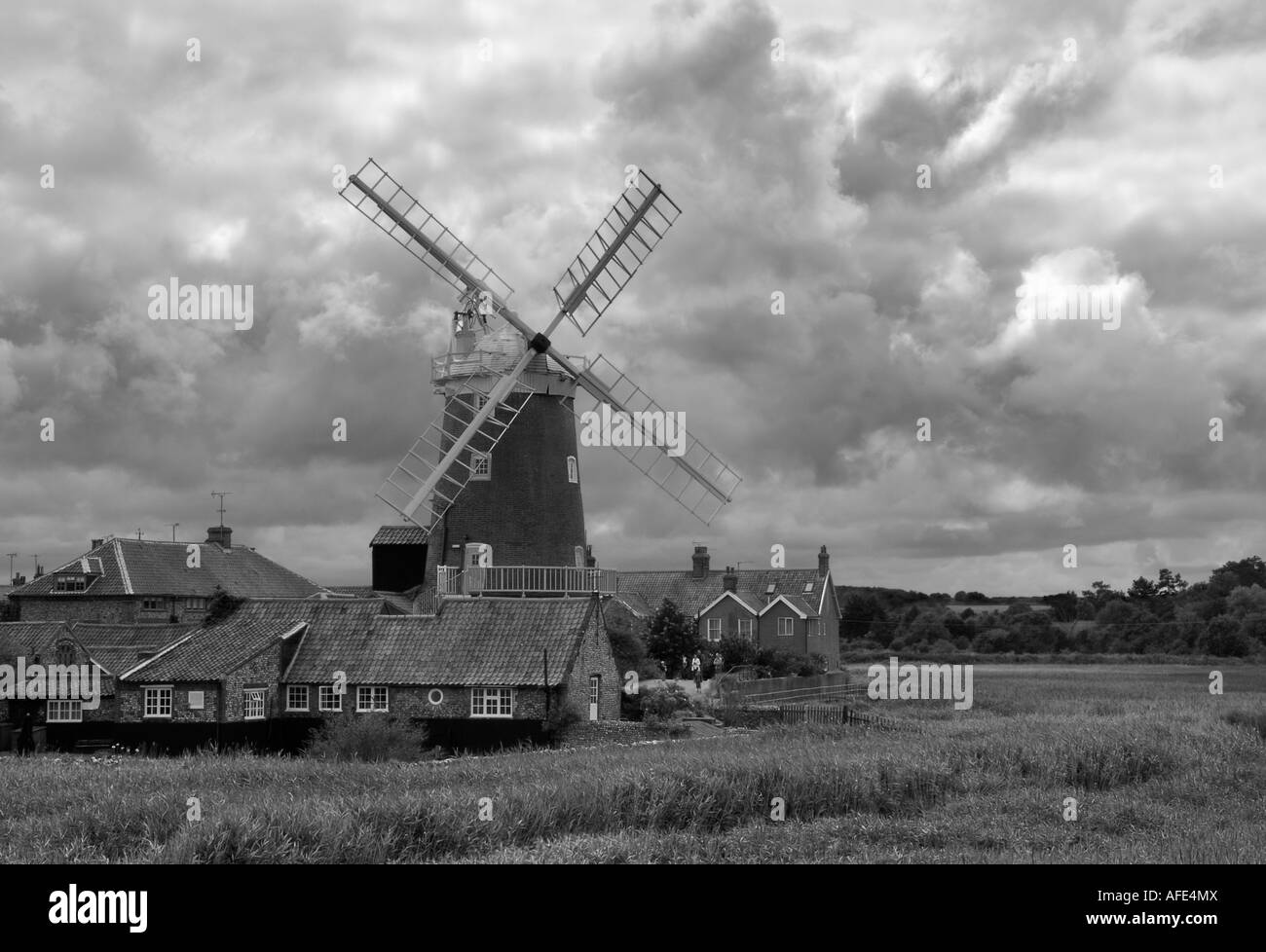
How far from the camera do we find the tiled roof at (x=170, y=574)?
57.1m

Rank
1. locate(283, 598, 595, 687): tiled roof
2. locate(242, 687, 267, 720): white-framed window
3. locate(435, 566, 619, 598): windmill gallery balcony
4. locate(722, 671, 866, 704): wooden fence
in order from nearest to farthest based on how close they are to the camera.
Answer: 1. locate(283, 598, 595, 687): tiled roof
2. locate(242, 687, 267, 720): white-framed window
3. locate(435, 566, 619, 598): windmill gallery balcony
4. locate(722, 671, 866, 704): wooden fence

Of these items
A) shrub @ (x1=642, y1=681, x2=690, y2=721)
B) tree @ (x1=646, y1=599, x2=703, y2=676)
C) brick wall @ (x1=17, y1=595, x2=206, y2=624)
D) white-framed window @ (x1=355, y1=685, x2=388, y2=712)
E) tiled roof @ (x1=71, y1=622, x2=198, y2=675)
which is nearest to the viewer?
white-framed window @ (x1=355, y1=685, x2=388, y2=712)

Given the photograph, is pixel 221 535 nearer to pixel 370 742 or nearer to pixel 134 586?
pixel 134 586

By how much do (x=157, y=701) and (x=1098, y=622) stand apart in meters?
75.5

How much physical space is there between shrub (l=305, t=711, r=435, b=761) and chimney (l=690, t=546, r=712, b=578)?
113ft

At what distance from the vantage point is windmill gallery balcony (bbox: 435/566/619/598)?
1786 inches

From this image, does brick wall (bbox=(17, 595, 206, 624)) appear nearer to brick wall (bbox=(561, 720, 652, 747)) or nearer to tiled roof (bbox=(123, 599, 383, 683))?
tiled roof (bbox=(123, 599, 383, 683))

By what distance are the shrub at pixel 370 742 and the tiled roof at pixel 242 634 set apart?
4888 mm

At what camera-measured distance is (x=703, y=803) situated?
→ 22875mm

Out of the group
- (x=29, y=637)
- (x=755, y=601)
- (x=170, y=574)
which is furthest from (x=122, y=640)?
(x=755, y=601)

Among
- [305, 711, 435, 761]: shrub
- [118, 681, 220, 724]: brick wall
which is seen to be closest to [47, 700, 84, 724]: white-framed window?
[118, 681, 220, 724]: brick wall
